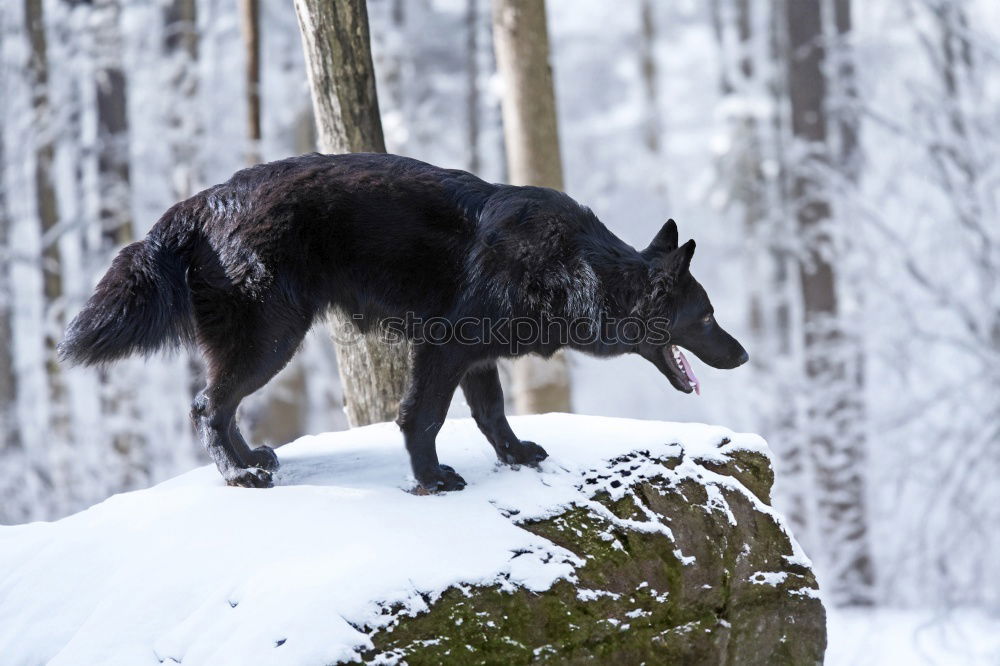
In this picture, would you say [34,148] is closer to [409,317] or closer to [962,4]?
[409,317]

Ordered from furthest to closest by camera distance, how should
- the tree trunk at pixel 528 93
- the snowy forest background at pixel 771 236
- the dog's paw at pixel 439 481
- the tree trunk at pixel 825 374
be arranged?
the tree trunk at pixel 825 374 → the snowy forest background at pixel 771 236 → the tree trunk at pixel 528 93 → the dog's paw at pixel 439 481

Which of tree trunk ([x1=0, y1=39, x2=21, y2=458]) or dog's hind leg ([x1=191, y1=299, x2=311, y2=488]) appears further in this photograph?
tree trunk ([x1=0, y1=39, x2=21, y2=458])

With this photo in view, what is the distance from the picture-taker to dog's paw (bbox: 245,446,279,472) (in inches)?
178

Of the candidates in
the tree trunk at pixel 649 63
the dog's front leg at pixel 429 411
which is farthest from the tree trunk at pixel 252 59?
the tree trunk at pixel 649 63

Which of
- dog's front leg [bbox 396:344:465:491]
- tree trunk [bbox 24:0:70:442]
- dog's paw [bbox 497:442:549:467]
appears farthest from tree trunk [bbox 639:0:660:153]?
dog's front leg [bbox 396:344:465:491]

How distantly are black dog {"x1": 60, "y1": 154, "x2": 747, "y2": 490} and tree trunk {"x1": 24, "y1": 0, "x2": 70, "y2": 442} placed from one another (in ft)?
30.8

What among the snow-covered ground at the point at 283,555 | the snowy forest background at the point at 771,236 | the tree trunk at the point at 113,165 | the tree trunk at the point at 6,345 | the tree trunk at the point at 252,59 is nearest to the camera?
the snow-covered ground at the point at 283,555

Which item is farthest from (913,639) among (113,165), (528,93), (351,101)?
(113,165)

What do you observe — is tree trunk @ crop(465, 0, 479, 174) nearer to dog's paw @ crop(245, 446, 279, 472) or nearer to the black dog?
the black dog

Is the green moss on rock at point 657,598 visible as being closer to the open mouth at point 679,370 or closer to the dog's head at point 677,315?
the open mouth at point 679,370

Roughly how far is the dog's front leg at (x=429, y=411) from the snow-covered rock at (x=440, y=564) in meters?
0.11

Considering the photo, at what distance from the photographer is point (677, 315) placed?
4648 mm

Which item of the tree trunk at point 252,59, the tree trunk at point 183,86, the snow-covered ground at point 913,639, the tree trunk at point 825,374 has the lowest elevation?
the snow-covered ground at point 913,639

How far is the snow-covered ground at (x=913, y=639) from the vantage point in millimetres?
9039
